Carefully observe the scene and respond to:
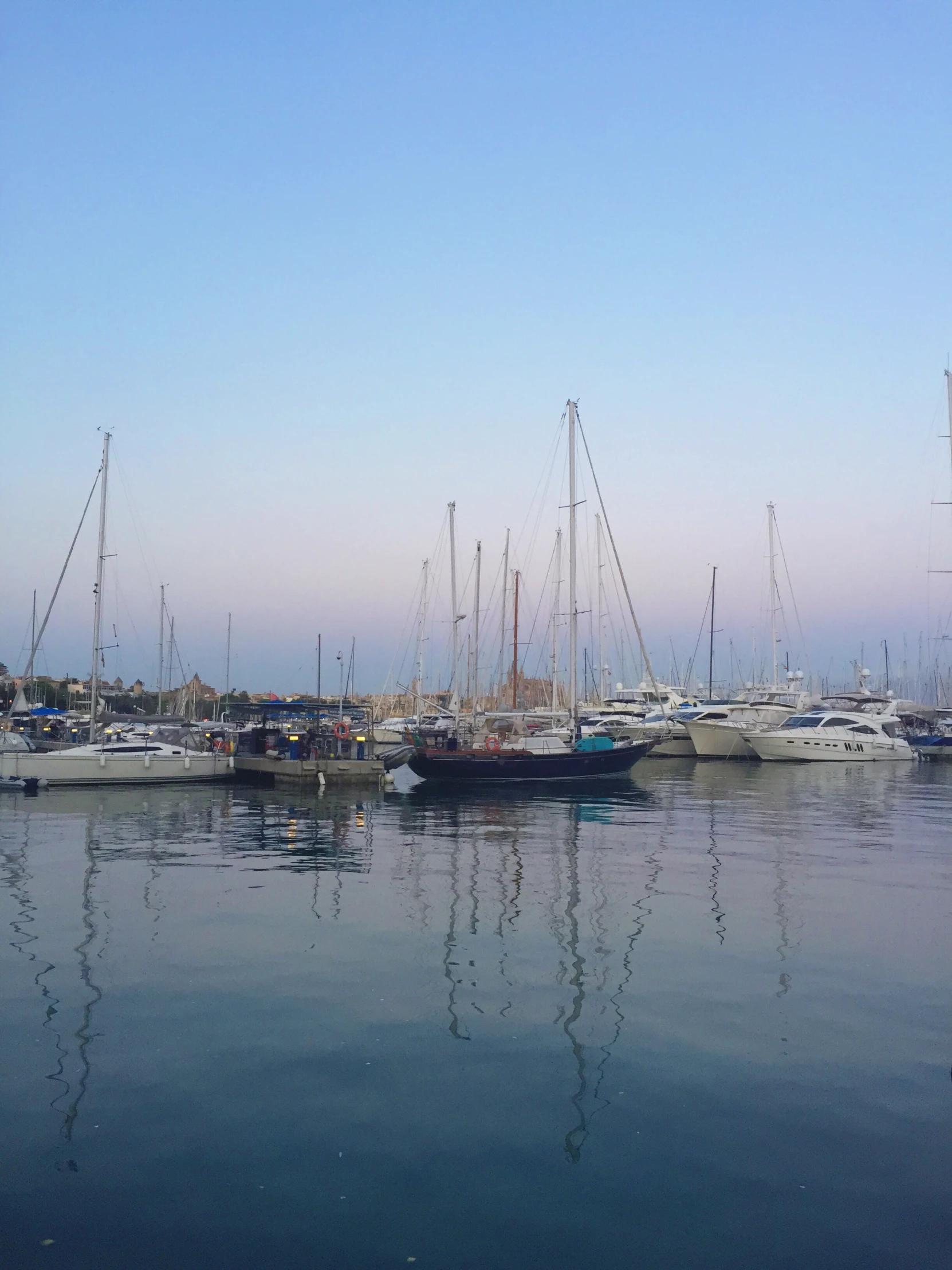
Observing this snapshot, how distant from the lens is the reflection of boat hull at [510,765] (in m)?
44.1

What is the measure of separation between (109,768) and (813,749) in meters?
39.8

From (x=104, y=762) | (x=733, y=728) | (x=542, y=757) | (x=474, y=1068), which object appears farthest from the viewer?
(x=733, y=728)

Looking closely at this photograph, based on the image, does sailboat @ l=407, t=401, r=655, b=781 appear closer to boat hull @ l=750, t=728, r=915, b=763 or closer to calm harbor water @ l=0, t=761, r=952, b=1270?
boat hull @ l=750, t=728, r=915, b=763

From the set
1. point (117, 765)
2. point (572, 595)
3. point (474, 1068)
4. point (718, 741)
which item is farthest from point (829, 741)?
point (474, 1068)

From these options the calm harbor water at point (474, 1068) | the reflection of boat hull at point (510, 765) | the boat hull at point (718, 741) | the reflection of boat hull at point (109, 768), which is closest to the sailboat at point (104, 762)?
the reflection of boat hull at point (109, 768)

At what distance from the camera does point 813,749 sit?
5897cm

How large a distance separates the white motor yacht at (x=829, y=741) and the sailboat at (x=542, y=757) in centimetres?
1695

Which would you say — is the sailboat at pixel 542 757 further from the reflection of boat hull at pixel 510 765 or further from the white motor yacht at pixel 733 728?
the white motor yacht at pixel 733 728

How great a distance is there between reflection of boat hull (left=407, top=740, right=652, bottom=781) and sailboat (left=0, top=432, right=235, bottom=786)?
8884 mm

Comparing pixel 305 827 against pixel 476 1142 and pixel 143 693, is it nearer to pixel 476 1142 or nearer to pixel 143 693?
pixel 476 1142

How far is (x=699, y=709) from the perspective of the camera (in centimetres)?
6806

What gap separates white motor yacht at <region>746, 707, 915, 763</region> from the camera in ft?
194

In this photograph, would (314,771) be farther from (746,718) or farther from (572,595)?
(746,718)

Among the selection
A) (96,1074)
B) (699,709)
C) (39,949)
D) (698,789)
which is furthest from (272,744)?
(96,1074)
